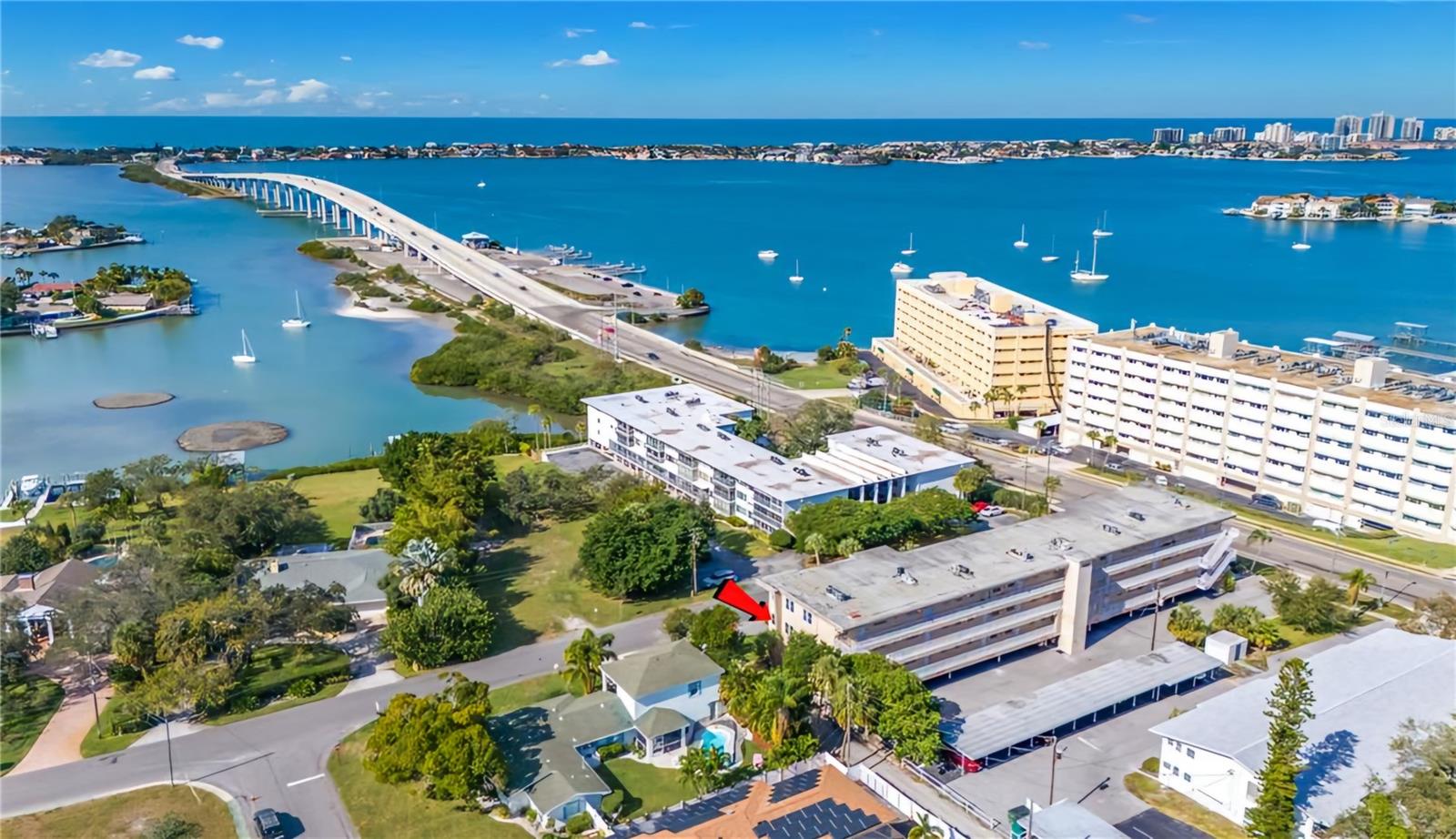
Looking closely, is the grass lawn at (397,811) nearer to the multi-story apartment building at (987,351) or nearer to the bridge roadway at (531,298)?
the bridge roadway at (531,298)

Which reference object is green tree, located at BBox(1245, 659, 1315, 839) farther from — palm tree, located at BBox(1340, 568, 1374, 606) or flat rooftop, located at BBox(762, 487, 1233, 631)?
palm tree, located at BBox(1340, 568, 1374, 606)

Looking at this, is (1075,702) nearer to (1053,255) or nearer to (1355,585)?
(1355,585)

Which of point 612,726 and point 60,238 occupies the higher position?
point 60,238

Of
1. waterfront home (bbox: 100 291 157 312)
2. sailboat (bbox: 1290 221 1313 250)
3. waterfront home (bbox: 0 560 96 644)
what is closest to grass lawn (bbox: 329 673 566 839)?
waterfront home (bbox: 0 560 96 644)

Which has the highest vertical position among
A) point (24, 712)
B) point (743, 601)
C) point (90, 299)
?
point (90, 299)

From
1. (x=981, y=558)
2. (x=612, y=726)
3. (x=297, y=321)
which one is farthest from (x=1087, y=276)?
(x=612, y=726)

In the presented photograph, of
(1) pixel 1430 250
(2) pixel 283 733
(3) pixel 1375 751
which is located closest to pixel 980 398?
(3) pixel 1375 751

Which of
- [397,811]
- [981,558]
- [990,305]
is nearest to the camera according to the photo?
[397,811]

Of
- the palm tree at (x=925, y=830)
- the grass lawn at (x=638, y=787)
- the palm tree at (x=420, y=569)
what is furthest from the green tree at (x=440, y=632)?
the palm tree at (x=925, y=830)
